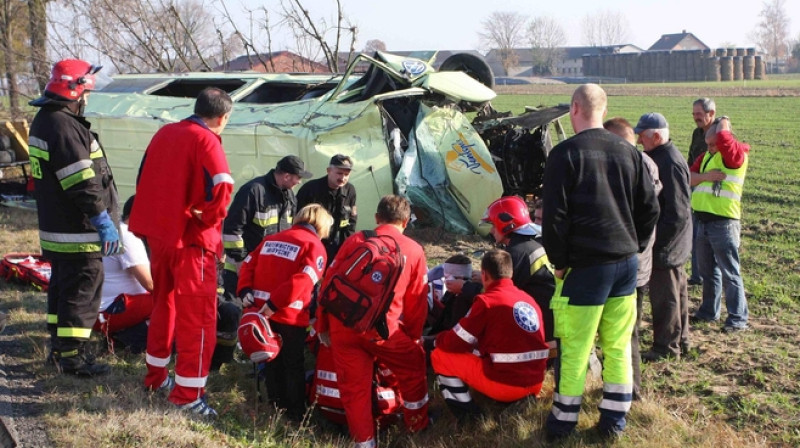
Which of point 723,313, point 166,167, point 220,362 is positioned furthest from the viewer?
point 723,313

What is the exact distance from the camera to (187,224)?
13.3ft

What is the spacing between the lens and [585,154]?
369 centimetres

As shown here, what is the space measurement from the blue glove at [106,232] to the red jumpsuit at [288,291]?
2.55 feet

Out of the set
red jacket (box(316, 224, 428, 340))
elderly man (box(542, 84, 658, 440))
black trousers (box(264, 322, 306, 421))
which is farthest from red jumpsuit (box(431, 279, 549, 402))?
black trousers (box(264, 322, 306, 421))

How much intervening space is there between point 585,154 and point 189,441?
8.00ft

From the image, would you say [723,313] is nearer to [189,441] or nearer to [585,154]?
[585,154]

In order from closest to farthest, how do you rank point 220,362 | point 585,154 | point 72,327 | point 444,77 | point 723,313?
point 585,154
point 72,327
point 220,362
point 723,313
point 444,77

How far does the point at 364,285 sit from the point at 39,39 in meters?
15.0

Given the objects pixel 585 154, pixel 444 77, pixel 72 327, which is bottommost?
pixel 72 327

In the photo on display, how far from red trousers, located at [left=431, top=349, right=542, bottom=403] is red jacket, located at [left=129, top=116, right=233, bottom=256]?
1510mm

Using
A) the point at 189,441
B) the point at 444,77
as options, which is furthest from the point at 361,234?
the point at 444,77

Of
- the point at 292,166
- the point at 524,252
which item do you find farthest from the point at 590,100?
the point at 292,166

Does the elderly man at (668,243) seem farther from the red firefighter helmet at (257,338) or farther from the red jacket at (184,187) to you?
the red jacket at (184,187)

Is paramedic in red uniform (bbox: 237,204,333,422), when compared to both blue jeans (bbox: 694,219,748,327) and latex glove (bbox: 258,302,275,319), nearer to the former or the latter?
latex glove (bbox: 258,302,275,319)
